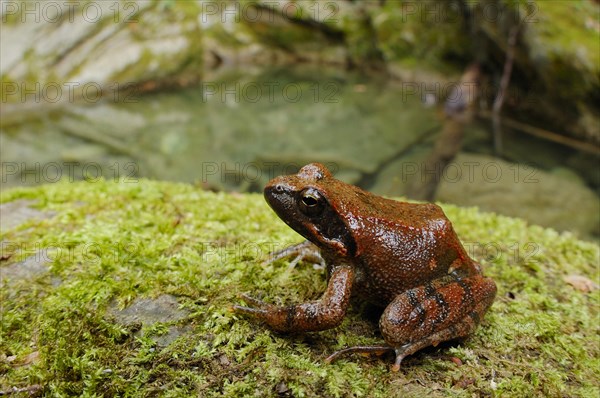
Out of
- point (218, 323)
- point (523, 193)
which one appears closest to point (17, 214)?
point (218, 323)

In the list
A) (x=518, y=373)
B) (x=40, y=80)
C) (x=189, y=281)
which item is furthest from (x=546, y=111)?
(x=40, y=80)

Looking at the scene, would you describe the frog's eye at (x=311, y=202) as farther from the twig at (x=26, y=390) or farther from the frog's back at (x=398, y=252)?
the twig at (x=26, y=390)

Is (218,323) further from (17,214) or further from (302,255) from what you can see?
(17,214)

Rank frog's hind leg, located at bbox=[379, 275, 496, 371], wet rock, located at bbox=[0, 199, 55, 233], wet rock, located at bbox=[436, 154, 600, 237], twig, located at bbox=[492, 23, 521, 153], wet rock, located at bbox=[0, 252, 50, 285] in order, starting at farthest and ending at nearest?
1. twig, located at bbox=[492, 23, 521, 153]
2. wet rock, located at bbox=[436, 154, 600, 237]
3. wet rock, located at bbox=[0, 199, 55, 233]
4. wet rock, located at bbox=[0, 252, 50, 285]
5. frog's hind leg, located at bbox=[379, 275, 496, 371]

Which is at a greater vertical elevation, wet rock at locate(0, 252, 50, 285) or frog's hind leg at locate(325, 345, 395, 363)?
wet rock at locate(0, 252, 50, 285)

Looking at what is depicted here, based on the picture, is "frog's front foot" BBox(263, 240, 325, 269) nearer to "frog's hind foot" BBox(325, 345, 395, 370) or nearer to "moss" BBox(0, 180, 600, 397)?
"moss" BBox(0, 180, 600, 397)

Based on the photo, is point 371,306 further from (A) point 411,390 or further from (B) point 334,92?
(B) point 334,92

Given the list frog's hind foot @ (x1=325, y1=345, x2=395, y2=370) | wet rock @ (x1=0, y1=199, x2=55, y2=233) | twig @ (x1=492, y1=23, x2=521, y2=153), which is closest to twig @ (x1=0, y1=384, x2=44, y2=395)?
frog's hind foot @ (x1=325, y1=345, x2=395, y2=370)
